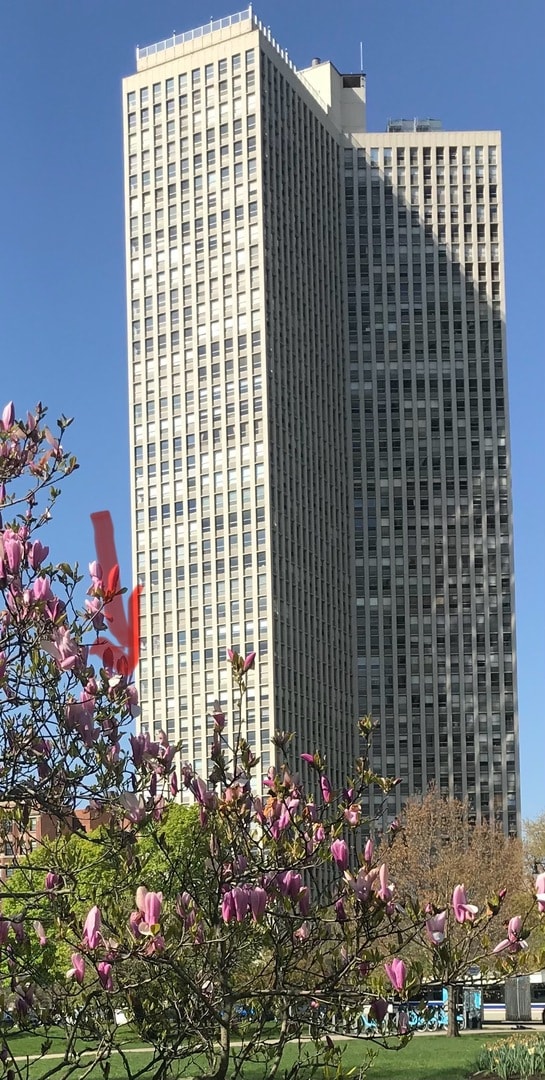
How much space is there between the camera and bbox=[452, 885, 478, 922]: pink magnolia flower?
21.2 feet

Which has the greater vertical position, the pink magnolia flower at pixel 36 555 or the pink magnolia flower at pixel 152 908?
the pink magnolia flower at pixel 36 555

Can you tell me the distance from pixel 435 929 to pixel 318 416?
10644cm

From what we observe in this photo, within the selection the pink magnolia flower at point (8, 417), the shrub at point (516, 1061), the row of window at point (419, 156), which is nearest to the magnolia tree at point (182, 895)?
the pink magnolia flower at point (8, 417)

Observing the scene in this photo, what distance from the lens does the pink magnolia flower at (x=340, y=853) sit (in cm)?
707

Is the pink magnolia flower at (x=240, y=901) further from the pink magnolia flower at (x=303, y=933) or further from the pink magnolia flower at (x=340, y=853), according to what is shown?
the pink magnolia flower at (x=303, y=933)

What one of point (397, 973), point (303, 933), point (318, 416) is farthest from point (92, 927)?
point (318, 416)

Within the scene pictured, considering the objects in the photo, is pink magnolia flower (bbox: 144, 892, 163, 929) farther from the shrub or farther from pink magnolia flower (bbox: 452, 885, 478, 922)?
the shrub

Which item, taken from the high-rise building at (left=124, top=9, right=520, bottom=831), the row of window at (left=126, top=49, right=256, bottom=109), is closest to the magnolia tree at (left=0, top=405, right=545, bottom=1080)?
the high-rise building at (left=124, top=9, right=520, bottom=831)

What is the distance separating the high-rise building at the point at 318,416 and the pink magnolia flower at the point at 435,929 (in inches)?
3502

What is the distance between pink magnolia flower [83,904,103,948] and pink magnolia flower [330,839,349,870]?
1.30 meters

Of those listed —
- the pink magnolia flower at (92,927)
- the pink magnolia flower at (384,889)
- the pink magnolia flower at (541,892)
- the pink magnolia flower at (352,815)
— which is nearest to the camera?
the pink magnolia flower at (92,927)

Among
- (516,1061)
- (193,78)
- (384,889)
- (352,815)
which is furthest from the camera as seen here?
(193,78)

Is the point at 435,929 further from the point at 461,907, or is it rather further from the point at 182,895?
the point at 182,895

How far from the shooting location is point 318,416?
11231cm
